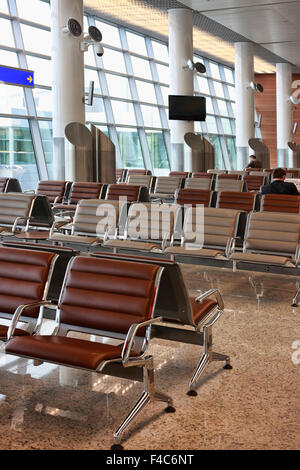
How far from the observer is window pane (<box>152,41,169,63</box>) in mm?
21469

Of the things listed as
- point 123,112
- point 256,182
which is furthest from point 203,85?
point 256,182

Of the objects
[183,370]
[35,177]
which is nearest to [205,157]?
[35,177]

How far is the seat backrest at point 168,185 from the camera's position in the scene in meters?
11.8

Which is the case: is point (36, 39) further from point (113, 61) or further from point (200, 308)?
point (200, 308)

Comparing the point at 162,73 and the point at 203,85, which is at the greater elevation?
the point at 203,85

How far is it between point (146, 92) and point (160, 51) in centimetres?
257

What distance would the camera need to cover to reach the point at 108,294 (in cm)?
344

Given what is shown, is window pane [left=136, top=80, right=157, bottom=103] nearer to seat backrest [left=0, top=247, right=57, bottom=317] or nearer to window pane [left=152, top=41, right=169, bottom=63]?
window pane [left=152, top=41, right=169, bottom=63]

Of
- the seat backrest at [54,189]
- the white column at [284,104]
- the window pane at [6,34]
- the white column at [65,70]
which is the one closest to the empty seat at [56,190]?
the seat backrest at [54,189]

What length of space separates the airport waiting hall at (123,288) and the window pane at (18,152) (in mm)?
32

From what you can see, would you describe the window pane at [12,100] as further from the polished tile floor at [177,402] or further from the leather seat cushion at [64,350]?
the leather seat cushion at [64,350]

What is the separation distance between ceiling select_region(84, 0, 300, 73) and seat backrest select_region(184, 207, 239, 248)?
1151 cm
